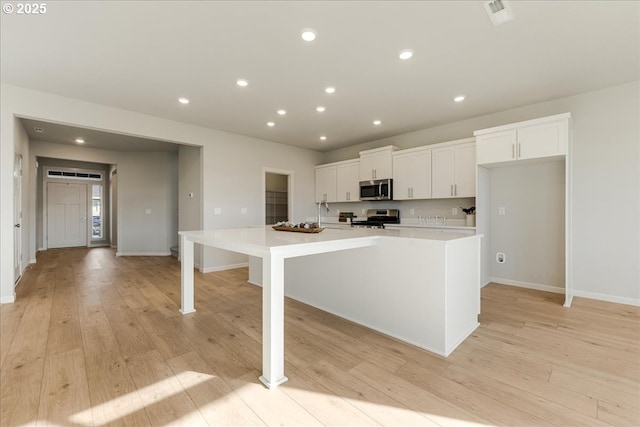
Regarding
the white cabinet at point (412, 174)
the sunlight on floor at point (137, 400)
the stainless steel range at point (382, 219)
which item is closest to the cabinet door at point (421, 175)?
the white cabinet at point (412, 174)

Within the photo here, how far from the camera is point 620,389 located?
168 cm

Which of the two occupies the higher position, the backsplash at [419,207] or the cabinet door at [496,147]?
the cabinet door at [496,147]

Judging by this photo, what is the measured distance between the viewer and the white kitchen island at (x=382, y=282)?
Result: 1765mm

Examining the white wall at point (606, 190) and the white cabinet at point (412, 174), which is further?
the white cabinet at point (412, 174)

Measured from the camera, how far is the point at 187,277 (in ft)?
9.76

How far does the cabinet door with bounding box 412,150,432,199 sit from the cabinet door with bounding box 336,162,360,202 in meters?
1.25

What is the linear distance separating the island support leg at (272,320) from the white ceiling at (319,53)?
1.85m

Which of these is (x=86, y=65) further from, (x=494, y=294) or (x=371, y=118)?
(x=494, y=294)

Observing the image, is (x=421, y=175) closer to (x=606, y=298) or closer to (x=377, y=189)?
(x=377, y=189)

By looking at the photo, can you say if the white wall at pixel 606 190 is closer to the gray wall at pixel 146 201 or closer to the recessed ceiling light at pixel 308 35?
the recessed ceiling light at pixel 308 35

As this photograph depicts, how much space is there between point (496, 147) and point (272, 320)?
369 cm

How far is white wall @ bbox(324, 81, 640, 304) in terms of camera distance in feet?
10.5

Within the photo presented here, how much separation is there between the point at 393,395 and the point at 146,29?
10.5 feet

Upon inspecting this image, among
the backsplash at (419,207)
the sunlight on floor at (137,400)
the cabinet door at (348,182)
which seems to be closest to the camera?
the sunlight on floor at (137,400)
